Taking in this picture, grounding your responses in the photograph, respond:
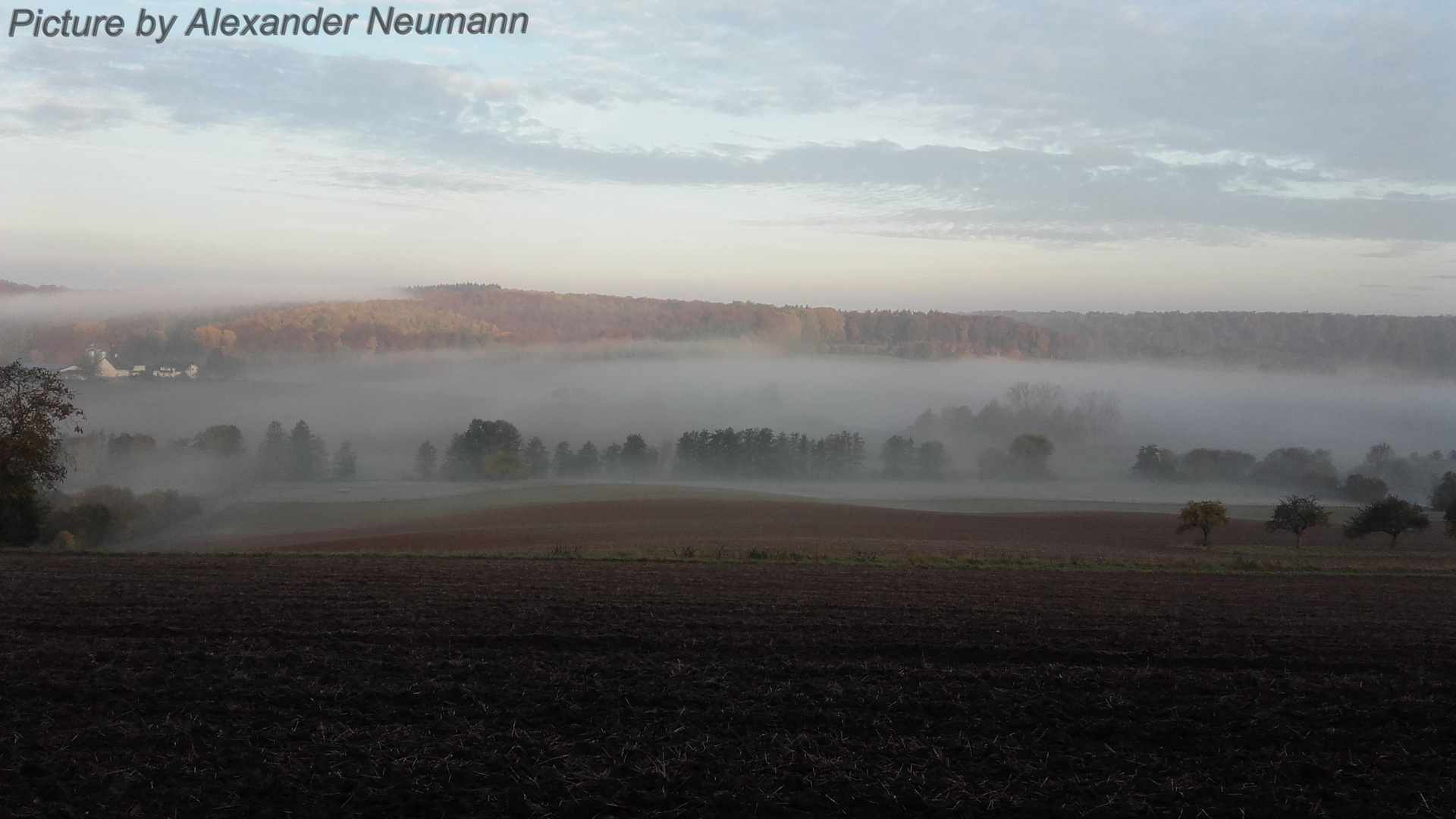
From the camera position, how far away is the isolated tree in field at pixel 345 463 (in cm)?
8650

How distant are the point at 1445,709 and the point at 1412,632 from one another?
691cm

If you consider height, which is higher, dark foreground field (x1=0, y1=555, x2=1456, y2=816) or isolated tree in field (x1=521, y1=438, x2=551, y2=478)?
dark foreground field (x1=0, y1=555, x2=1456, y2=816)

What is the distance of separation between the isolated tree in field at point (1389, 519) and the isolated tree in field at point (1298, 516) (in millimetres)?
1835

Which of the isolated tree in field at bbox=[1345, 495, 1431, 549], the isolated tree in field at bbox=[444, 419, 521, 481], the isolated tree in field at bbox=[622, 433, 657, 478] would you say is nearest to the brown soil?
the isolated tree in field at bbox=[1345, 495, 1431, 549]

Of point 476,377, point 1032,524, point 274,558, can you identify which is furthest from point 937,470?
point 274,558

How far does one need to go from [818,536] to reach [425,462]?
186 ft

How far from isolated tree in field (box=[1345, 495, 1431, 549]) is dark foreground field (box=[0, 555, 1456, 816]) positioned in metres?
35.9

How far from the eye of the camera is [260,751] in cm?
862

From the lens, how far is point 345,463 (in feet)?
287

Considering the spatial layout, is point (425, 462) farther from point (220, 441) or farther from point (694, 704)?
point (694, 704)

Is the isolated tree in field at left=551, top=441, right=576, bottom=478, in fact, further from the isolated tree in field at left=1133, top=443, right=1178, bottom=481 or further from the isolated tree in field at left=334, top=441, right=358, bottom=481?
the isolated tree in field at left=1133, top=443, right=1178, bottom=481

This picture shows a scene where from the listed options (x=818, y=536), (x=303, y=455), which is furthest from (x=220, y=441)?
(x=818, y=536)

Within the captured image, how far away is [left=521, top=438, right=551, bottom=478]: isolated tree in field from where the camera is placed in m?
94.6

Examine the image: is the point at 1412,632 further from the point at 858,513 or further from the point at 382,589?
the point at 858,513
